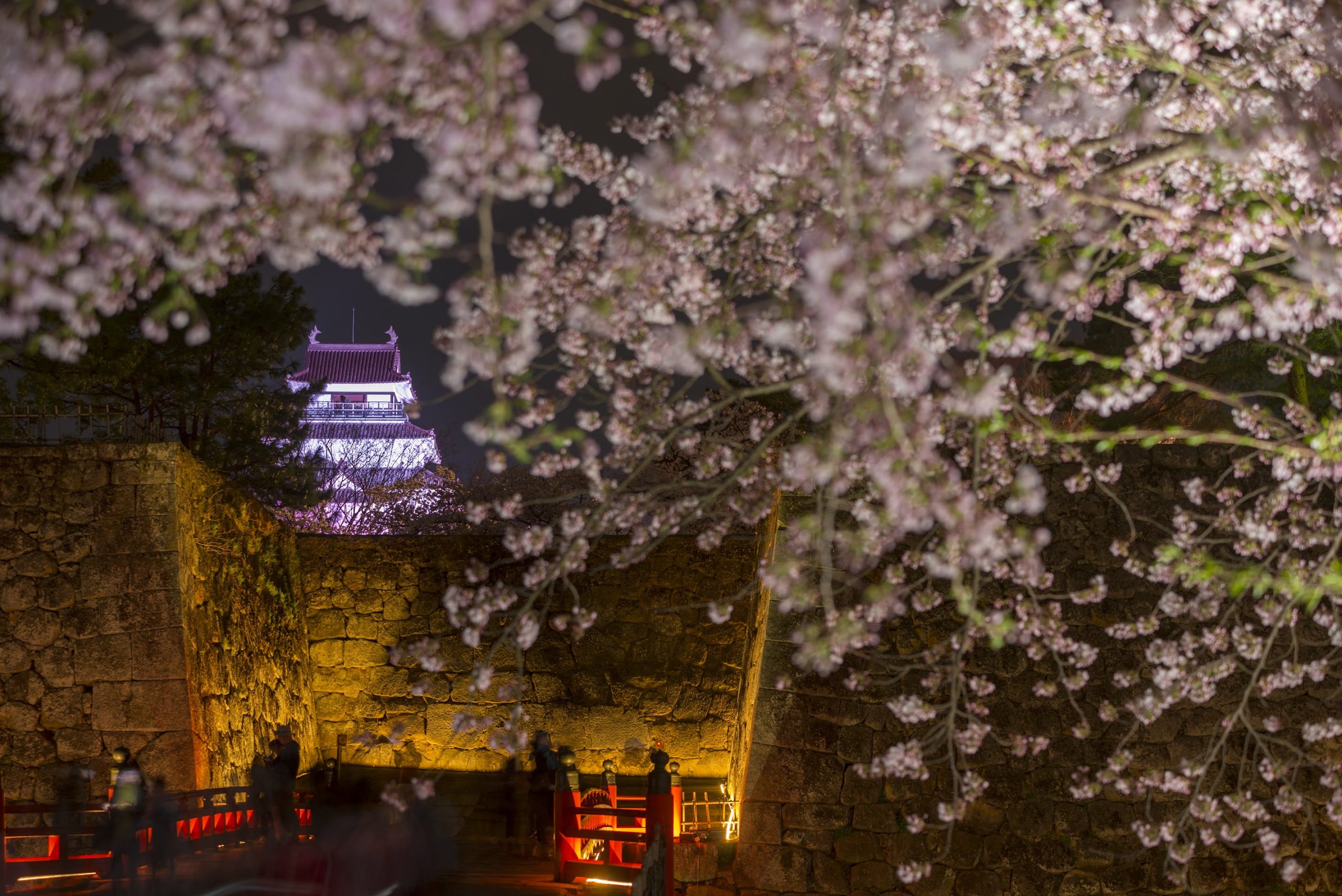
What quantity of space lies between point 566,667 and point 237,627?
3034mm

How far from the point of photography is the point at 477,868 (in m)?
7.34

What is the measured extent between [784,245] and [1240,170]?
1841 mm

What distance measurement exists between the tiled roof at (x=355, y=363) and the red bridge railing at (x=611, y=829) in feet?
63.2

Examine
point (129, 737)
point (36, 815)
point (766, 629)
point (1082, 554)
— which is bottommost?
point (36, 815)

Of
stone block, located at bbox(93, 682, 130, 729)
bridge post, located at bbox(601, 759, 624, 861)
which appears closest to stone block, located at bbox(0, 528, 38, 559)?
stone block, located at bbox(93, 682, 130, 729)

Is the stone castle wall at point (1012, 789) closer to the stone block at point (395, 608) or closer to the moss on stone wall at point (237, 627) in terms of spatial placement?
the moss on stone wall at point (237, 627)

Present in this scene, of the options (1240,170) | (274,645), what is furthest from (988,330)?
(274,645)

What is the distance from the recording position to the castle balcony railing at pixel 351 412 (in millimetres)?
22344

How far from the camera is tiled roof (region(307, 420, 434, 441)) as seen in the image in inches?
810

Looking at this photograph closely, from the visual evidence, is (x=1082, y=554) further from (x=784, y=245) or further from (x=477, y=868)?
(x=477, y=868)

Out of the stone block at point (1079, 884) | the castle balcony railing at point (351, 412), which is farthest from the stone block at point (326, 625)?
the castle balcony railing at point (351, 412)

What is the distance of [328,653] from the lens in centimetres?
1033

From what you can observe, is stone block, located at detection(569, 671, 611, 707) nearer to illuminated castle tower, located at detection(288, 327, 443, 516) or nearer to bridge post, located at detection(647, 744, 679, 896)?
bridge post, located at detection(647, 744, 679, 896)

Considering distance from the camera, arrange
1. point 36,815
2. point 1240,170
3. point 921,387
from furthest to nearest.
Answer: point 36,815
point 1240,170
point 921,387
